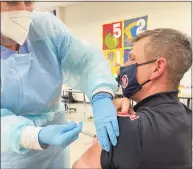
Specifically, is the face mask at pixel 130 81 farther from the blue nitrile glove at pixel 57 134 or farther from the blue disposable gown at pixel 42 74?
the blue nitrile glove at pixel 57 134

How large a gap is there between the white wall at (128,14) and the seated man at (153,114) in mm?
2835

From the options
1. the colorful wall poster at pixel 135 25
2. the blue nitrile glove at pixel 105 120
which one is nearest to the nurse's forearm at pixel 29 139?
the blue nitrile glove at pixel 105 120

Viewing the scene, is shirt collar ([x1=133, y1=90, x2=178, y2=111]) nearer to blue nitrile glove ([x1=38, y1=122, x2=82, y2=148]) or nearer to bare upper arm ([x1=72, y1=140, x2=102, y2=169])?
bare upper arm ([x1=72, y1=140, x2=102, y2=169])

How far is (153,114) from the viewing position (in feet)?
2.88

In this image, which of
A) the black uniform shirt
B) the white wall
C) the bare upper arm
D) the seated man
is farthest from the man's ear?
the white wall

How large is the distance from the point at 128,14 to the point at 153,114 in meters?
4.33

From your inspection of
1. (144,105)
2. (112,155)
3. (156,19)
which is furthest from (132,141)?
(156,19)

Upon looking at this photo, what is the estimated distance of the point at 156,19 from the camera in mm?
4582

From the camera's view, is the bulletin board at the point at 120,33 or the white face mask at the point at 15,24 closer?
the white face mask at the point at 15,24

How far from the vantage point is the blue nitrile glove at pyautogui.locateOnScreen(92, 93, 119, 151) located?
833 millimetres

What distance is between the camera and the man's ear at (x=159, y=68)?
984 millimetres

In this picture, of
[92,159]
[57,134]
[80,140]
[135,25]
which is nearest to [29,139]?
[57,134]

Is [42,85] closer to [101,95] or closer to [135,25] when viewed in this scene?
[101,95]

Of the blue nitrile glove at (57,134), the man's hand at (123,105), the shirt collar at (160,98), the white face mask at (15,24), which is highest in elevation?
the white face mask at (15,24)
